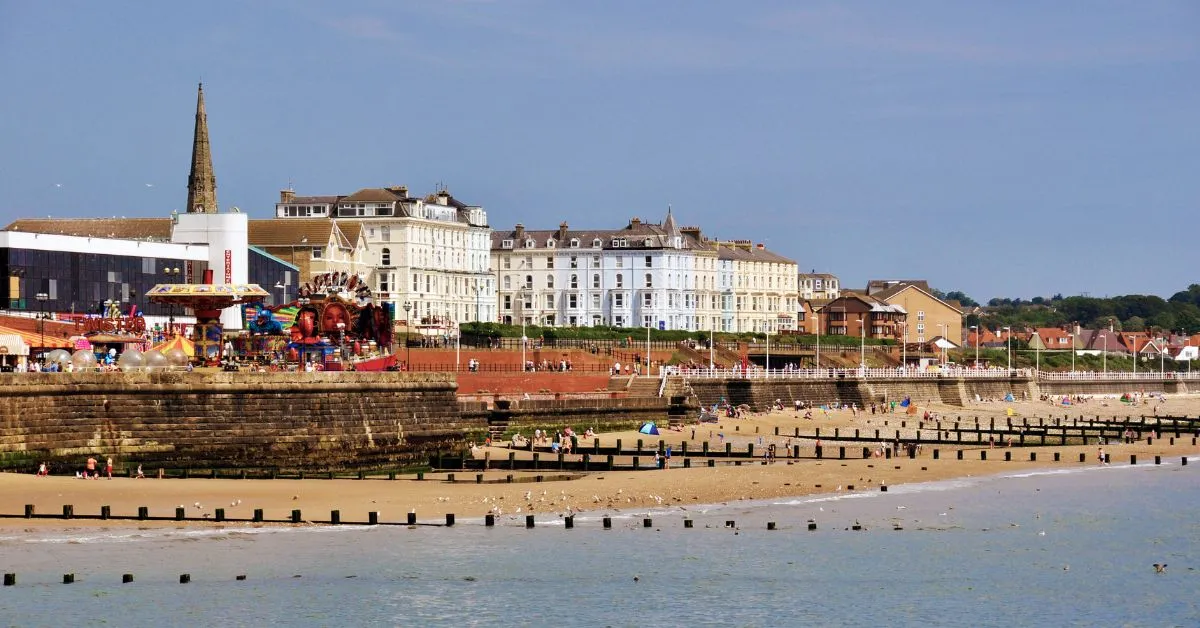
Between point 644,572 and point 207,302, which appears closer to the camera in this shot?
point 644,572

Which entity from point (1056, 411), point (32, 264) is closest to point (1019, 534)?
point (32, 264)

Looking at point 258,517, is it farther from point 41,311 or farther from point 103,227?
point 103,227

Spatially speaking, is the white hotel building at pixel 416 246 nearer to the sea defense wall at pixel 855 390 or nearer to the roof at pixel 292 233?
the roof at pixel 292 233

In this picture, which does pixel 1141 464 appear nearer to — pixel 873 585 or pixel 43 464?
pixel 873 585

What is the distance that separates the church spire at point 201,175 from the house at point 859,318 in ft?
289

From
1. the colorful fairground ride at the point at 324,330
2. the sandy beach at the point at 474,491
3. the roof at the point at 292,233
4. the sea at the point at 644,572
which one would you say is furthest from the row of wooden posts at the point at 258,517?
the roof at the point at 292,233

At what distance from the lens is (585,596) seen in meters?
44.4

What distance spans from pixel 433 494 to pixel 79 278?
4570 centimetres

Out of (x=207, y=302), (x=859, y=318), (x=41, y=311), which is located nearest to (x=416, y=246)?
(x=41, y=311)

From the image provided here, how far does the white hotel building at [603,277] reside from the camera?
161625 millimetres

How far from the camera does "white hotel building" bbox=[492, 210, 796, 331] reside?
6363 inches

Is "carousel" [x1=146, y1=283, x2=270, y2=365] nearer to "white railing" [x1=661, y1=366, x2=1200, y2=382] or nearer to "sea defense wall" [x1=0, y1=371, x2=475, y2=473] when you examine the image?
"sea defense wall" [x1=0, y1=371, x2=475, y2=473]

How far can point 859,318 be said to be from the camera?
19488cm

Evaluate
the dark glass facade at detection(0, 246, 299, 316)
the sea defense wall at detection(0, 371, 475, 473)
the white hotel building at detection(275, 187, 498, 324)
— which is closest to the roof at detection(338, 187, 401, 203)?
the white hotel building at detection(275, 187, 498, 324)
